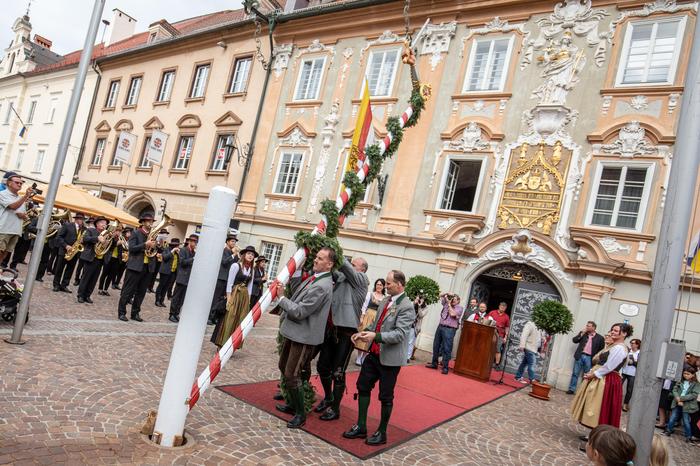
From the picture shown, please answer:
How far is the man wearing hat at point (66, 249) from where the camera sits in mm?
10641

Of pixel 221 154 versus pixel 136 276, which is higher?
pixel 221 154

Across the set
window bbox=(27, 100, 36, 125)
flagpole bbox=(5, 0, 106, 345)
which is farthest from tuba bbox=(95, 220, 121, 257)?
window bbox=(27, 100, 36, 125)

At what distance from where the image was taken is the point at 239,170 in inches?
727

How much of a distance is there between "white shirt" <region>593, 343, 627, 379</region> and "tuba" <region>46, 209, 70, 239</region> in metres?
12.4

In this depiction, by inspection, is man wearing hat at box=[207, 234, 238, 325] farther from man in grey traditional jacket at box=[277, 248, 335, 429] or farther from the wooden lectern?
the wooden lectern

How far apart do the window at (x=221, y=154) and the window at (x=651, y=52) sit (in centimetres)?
1371

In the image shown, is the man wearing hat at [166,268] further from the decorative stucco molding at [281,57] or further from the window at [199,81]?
the window at [199,81]

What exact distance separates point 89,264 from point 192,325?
709 centimetres

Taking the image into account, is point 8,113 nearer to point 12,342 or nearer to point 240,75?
point 240,75

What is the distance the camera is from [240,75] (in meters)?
19.8

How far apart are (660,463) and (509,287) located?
41.3 ft

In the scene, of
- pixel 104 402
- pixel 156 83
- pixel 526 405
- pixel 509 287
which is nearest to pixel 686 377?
pixel 526 405

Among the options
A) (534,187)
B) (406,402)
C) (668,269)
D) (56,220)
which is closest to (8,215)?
(406,402)

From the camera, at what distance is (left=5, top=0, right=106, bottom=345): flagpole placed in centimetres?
579
